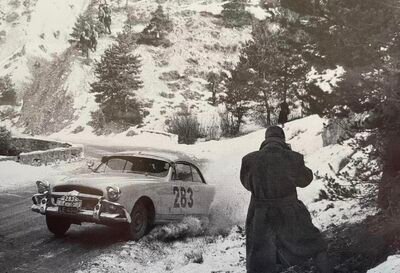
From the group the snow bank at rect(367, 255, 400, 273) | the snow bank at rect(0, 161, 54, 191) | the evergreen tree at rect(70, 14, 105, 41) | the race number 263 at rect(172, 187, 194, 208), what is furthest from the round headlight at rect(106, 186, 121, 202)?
the evergreen tree at rect(70, 14, 105, 41)

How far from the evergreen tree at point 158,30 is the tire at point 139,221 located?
2686 centimetres

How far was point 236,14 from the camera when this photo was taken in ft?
104

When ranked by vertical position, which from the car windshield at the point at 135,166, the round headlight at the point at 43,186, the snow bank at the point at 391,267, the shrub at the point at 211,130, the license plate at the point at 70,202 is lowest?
the snow bank at the point at 391,267

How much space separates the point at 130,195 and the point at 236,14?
27174 mm

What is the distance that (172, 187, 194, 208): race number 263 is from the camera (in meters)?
7.03

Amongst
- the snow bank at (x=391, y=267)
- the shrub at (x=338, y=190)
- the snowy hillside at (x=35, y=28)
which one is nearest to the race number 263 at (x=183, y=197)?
the shrub at (x=338, y=190)

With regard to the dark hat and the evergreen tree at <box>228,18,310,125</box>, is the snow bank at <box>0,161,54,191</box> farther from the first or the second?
the dark hat

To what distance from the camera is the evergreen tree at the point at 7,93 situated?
45.2 feet

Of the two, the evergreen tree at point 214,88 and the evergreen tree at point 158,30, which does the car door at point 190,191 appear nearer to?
the evergreen tree at point 214,88

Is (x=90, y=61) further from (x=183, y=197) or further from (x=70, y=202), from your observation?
(x=70, y=202)

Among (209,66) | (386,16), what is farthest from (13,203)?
(209,66)

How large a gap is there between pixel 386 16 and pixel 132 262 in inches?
143

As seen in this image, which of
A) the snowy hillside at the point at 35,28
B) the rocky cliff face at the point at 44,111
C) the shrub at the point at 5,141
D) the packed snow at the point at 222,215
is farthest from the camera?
the snowy hillside at the point at 35,28

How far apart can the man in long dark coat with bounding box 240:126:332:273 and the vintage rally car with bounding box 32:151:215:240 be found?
2.67 meters
